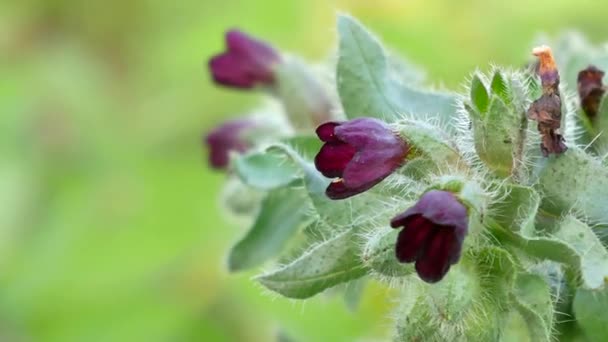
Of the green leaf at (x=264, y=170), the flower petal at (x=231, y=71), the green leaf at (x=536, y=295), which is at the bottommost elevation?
the green leaf at (x=536, y=295)

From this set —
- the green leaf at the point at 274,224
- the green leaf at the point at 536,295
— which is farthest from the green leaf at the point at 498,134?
the green leaf at the point at 274,224

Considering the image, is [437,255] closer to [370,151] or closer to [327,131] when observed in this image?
[370,151]

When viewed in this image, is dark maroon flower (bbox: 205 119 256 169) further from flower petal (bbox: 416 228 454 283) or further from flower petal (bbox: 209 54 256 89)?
flower petal (bbox: 416 228 454 283)

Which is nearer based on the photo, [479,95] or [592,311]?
[479,95]

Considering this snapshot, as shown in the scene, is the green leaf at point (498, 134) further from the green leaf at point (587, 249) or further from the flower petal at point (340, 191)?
the flower petal at point (340, 191)

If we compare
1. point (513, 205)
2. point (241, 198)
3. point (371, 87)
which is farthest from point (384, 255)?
point (241, 198)

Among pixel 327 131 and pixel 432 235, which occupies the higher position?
pixel 327 131
